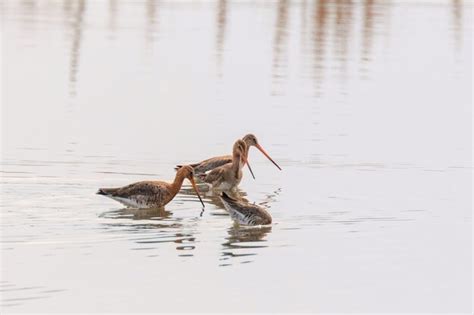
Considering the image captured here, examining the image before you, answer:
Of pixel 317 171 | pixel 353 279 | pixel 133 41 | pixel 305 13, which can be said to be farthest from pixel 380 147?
pixel 305 13

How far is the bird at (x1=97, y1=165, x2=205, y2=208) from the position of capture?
556 inches

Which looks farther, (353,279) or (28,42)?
(28,42)

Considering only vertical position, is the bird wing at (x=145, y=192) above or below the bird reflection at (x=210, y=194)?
above

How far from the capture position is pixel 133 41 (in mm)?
28891

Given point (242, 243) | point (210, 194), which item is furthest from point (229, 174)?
point (242, 243)

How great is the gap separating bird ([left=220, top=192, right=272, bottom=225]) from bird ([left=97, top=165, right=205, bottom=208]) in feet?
2.93

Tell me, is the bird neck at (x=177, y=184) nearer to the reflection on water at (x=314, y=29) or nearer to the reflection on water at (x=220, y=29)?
the reflection on water at (x=314, y=29)

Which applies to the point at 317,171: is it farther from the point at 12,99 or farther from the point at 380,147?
the point at 12,99

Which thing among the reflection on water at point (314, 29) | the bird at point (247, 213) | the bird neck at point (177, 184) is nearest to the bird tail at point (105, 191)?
the bird neck at point (177, 184)

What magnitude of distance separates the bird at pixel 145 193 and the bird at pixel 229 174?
1362 millimetres

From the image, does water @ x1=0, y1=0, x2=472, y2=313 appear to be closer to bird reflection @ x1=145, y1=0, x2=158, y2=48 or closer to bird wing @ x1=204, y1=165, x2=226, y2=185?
bird reflection @ x1=145, y1=0, x2=158, y2=48

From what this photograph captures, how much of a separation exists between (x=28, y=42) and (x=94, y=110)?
7987mm

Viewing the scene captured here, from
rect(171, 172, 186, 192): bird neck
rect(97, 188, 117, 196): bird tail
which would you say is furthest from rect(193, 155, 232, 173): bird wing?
rect(97, 188, 117, 196): bird tail

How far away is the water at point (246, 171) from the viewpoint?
1127 centimetres
